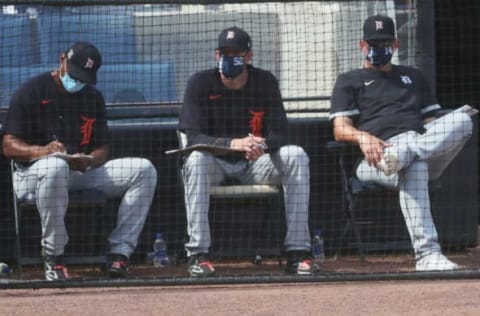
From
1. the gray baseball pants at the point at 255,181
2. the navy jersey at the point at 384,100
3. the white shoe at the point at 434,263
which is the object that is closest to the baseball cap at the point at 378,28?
the navy jersey at the point at 384,100

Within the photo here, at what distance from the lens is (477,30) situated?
9266 mm

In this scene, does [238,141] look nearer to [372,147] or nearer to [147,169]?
[147,169]

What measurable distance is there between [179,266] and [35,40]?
170cm

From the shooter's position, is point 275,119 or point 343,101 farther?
point 343,101

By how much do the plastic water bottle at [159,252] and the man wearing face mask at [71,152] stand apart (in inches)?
20.4

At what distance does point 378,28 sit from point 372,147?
0.80 metres

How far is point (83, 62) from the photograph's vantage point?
7.14 meters

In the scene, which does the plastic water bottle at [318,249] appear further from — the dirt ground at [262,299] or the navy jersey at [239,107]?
the dirt ground at [262,299]

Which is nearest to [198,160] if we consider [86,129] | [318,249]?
[86,129]

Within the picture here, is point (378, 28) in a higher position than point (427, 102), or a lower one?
higher

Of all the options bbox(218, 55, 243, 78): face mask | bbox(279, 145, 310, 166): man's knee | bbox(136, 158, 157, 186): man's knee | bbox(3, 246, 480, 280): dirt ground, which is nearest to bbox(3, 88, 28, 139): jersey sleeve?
bbox(136, 158, 157, 186): man's knee

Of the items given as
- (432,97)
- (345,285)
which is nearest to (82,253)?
(345,285)

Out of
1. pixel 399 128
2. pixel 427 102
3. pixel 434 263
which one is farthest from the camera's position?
pixel 427 102

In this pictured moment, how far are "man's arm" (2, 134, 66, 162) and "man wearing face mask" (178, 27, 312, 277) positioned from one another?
0.76m
